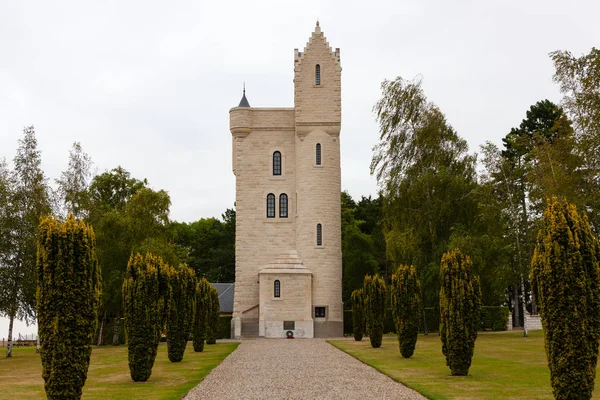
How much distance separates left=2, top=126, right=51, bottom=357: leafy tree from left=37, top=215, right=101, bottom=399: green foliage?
18326 millimetres

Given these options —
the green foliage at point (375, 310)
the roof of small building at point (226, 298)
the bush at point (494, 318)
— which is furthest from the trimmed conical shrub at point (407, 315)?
the roof of small building at point (226, 298)

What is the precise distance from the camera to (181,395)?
14.9 m

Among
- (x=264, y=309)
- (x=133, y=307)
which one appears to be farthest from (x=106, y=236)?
(x=133, y=307)

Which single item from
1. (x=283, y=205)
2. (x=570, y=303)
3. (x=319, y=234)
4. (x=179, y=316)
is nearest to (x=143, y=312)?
(x=179, y=316)

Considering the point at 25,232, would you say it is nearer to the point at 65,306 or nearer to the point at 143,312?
the point at 143,312

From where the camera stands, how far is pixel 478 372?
757 inches

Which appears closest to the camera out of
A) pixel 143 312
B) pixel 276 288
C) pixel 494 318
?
pixel 143 312

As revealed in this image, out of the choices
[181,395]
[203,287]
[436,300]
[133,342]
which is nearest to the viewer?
[181,395]

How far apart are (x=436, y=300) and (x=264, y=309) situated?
10.2 m

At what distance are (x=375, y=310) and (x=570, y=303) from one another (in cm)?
1888

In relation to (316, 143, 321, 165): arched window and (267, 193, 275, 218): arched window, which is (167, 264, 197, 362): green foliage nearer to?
(267, 193, 275, 218): arched window

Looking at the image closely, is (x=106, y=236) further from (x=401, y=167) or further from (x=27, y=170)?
(x=401, y=167)

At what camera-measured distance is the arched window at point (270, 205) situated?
43688 mm

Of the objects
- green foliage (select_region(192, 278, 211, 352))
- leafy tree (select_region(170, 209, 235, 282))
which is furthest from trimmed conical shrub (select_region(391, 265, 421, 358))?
leafy tree (select_region(170, 209, 235, 282))
